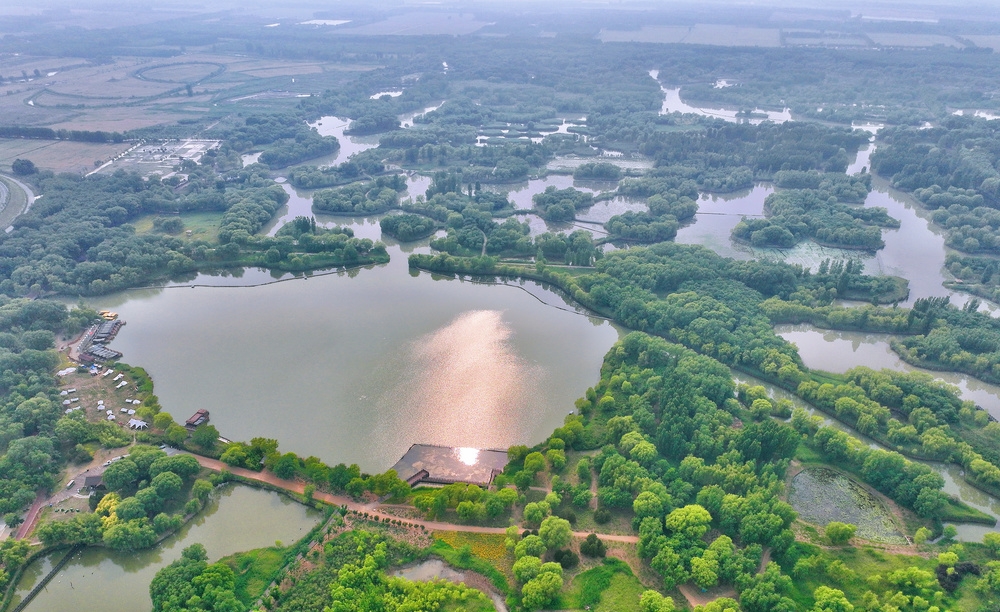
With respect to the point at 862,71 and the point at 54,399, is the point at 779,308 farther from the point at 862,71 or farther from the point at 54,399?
the point at 862,71

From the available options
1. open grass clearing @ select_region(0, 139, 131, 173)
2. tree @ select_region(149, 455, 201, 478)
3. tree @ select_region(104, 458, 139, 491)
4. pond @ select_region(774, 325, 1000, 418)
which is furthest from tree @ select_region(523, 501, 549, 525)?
open grass clearing @ select_region(0, 139, 131, 173)

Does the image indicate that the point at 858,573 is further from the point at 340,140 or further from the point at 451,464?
the point at 340,140

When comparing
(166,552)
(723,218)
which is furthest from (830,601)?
(723,218)

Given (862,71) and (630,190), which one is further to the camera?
(862,71)

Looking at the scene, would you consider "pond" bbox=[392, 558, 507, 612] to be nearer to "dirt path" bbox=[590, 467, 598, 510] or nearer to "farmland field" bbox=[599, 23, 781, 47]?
"dirt path" bbox=[590, 467, 598, 510]

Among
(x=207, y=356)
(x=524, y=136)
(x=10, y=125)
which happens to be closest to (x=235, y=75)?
(x=10, y=125)
